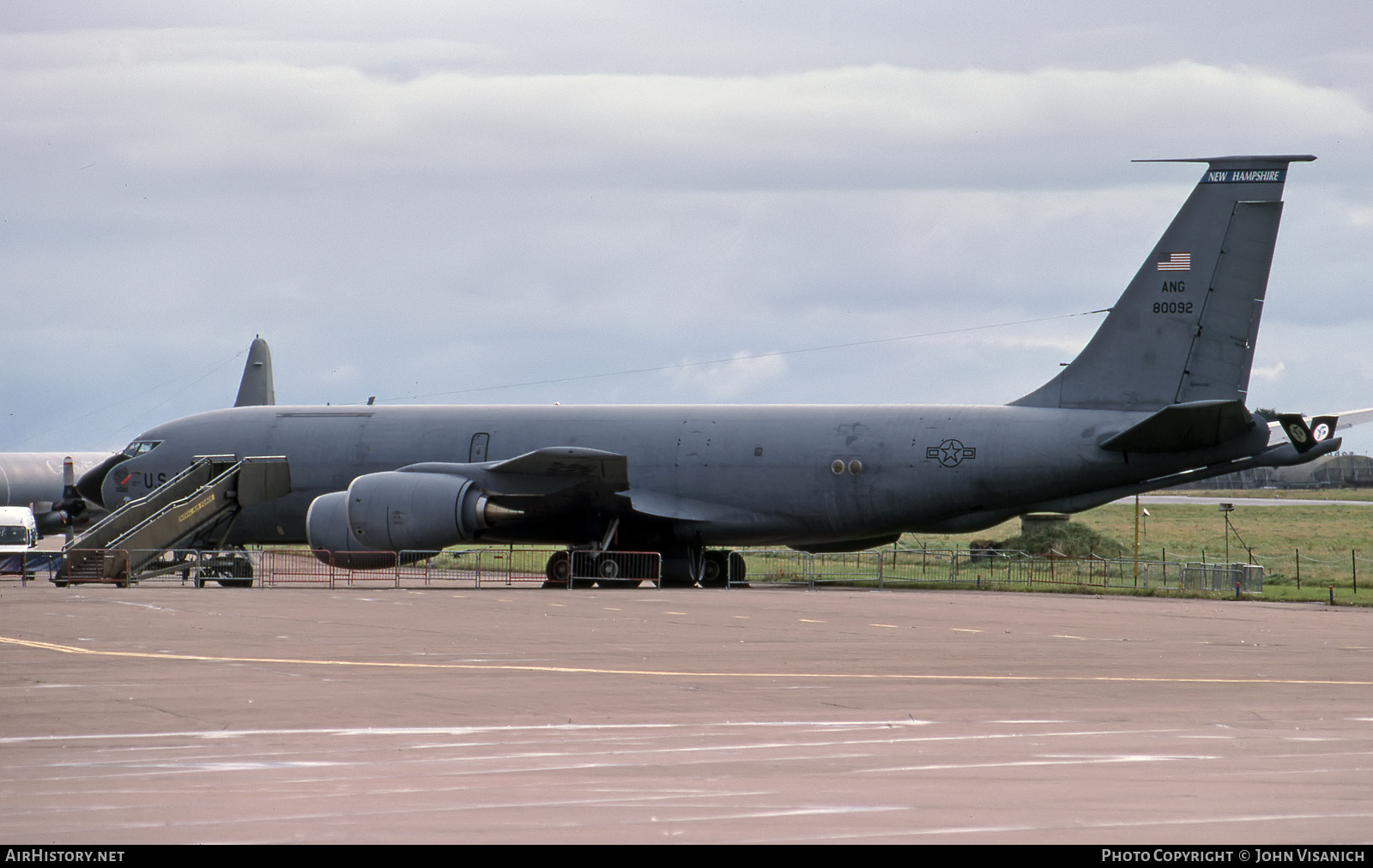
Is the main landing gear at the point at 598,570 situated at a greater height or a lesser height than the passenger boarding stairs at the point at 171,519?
lesser

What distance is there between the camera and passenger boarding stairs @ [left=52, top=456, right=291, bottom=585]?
28.5 m

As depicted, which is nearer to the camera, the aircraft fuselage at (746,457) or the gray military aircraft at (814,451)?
the gray military aircraft at (814,451)

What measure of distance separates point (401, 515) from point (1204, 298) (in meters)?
15.7

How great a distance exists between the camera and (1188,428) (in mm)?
25406

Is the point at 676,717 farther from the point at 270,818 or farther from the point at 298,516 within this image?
the point at 298,516

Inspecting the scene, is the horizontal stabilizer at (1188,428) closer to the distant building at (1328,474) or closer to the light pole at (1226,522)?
the light pole at (1226,522)

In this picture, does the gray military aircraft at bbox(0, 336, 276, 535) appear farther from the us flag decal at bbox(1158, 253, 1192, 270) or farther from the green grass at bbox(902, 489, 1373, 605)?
the us flag decal at bbox(1158, 253, 1192, 270)

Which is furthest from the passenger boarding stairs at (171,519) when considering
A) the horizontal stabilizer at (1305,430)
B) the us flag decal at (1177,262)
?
the horizontal stabilizer at (1305,430)

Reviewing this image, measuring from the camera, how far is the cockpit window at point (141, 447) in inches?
1309

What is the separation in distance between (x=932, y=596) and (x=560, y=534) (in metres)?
8.14

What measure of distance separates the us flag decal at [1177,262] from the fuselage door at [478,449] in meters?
14.0

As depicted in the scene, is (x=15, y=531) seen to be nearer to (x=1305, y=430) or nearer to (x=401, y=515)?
(x=401, y=515)

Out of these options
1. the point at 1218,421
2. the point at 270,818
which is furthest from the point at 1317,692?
the point at 1218,421

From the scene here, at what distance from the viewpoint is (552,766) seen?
8.17 m
